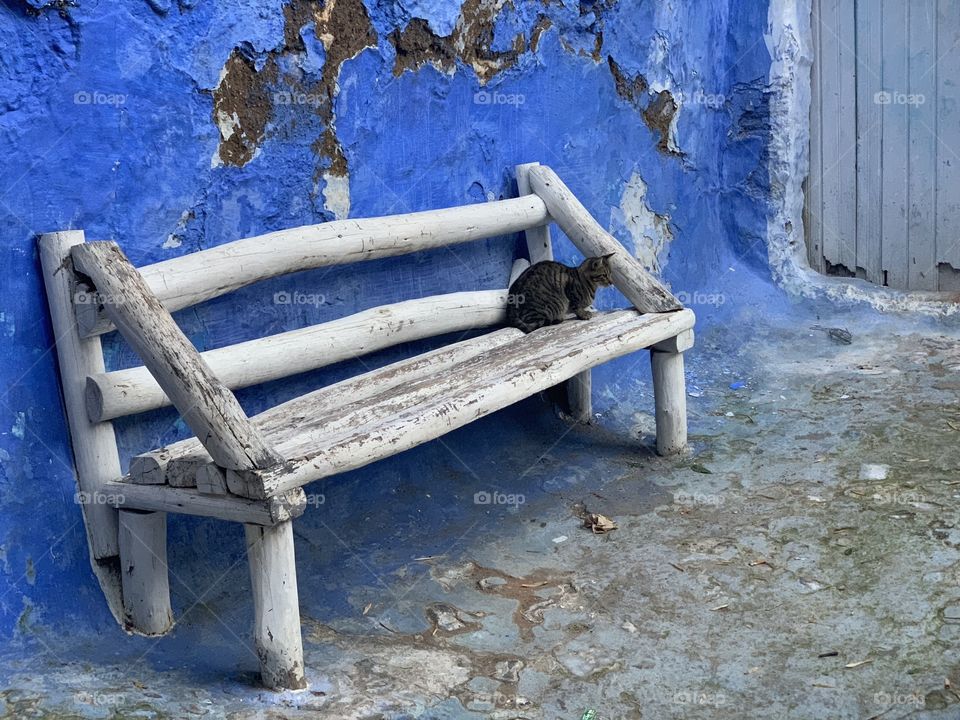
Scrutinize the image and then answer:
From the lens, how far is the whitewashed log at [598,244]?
469 cm

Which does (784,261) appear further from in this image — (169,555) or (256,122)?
(169,555)

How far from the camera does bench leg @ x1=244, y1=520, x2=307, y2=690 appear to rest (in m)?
2.98

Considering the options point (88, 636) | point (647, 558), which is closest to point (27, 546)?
point (88, 636)

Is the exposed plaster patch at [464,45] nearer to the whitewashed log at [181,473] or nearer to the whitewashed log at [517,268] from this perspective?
the whitewashed log at [517,268]

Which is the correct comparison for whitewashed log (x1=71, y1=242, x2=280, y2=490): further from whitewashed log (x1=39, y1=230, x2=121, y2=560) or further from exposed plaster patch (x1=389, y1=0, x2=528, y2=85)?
exposed plaster patch (x1=389, y1=0, x2=528, y2=85)

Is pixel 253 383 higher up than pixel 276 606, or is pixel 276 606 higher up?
pixel 253 383

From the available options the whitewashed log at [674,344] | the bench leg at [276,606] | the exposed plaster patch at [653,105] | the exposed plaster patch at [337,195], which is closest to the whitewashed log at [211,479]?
the bench leg at [276,606]

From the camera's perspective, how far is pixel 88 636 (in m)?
3.27

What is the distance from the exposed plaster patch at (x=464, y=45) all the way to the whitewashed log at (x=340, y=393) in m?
1.08

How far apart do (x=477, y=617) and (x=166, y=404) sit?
45.6 inches

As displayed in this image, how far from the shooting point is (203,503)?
3037 mm

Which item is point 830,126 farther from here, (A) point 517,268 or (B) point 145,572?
(B) point 145,572

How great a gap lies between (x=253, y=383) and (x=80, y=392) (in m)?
0.55

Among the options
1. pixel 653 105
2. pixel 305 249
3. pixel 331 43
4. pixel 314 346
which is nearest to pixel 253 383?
pixel 314 346
